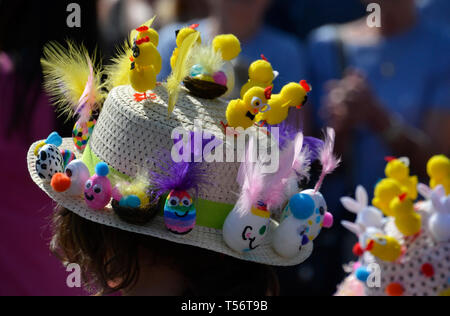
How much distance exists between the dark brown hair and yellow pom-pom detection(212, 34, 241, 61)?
62 cm

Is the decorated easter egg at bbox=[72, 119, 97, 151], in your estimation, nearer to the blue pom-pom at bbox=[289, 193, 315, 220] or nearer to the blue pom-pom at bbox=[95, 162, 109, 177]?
the blue pom-pom at bbox=[95, 162, 109, 177]

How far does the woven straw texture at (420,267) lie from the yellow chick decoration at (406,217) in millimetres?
50

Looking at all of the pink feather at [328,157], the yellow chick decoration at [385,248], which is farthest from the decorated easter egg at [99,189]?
the yellow chick decoration at [385,248]

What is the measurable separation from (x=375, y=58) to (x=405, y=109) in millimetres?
329

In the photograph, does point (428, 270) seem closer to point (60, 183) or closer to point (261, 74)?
point (261, 74)

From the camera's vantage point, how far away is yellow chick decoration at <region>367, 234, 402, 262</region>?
220 cm

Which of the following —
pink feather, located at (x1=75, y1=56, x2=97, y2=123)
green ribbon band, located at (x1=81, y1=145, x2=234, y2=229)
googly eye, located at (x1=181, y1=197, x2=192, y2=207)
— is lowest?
green ribbon band, located at (x1=81, y1=145, x2=234, y2=229)

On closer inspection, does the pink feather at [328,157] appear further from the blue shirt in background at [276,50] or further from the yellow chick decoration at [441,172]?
the blue shirt in background at [276,50]

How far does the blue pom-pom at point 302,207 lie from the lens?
195cm

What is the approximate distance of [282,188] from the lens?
195cm

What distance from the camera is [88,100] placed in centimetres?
217
